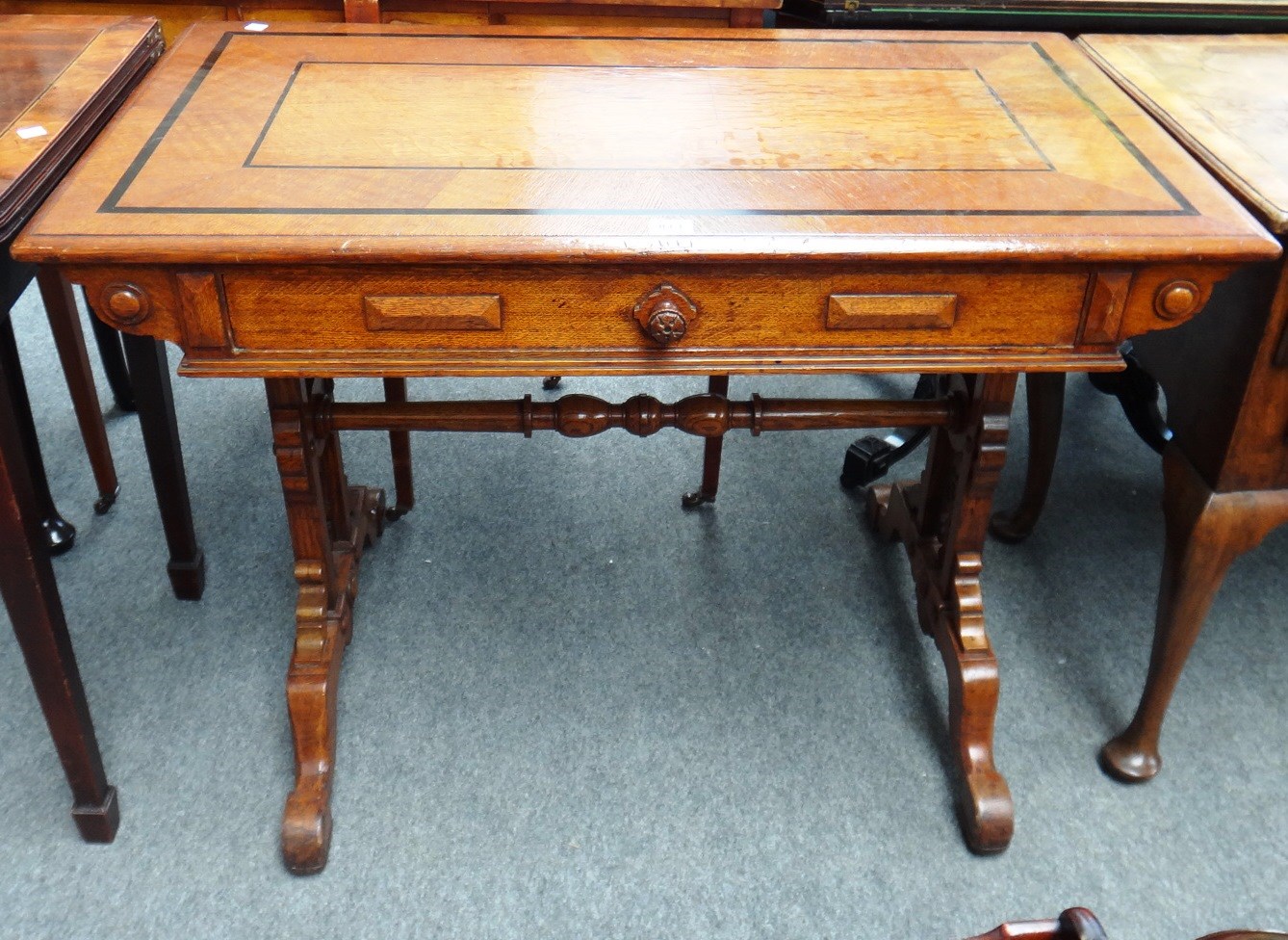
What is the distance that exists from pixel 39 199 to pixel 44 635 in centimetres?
47

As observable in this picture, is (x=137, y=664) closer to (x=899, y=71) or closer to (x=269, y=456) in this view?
(x=269, y=456)

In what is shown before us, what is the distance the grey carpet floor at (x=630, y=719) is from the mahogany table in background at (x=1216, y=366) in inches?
7.0

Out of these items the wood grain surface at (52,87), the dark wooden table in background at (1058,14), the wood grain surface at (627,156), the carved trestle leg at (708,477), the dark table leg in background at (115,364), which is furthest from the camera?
the dark table leg in background at (115,364)

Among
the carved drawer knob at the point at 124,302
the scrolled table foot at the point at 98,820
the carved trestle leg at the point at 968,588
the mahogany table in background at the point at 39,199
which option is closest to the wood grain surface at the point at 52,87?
the mahogany table in background at the point at 39,199

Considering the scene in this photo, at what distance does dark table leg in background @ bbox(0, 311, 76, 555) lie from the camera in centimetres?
161

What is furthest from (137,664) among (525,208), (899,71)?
(899,71)

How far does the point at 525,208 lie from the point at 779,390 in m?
1.36

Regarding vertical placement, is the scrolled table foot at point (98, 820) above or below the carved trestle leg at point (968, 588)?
below

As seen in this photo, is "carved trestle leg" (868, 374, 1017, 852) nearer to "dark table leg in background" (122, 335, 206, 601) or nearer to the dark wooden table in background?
the dark wooden table in background

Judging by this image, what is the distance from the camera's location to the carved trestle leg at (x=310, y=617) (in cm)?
138

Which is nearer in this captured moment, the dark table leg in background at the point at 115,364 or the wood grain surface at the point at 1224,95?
the wood grain surface at the point at 1224,95

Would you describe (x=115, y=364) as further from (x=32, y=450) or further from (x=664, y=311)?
(x=664, y=311)

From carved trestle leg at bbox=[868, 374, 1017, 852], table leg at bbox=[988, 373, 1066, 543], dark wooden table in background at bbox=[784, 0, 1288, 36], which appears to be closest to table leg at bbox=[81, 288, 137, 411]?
dark wooden table in background at bbox=[784, 0, 1288, 36]

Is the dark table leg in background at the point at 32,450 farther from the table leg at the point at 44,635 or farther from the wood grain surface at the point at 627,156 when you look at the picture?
the wood grain surface at the point at 627,156
